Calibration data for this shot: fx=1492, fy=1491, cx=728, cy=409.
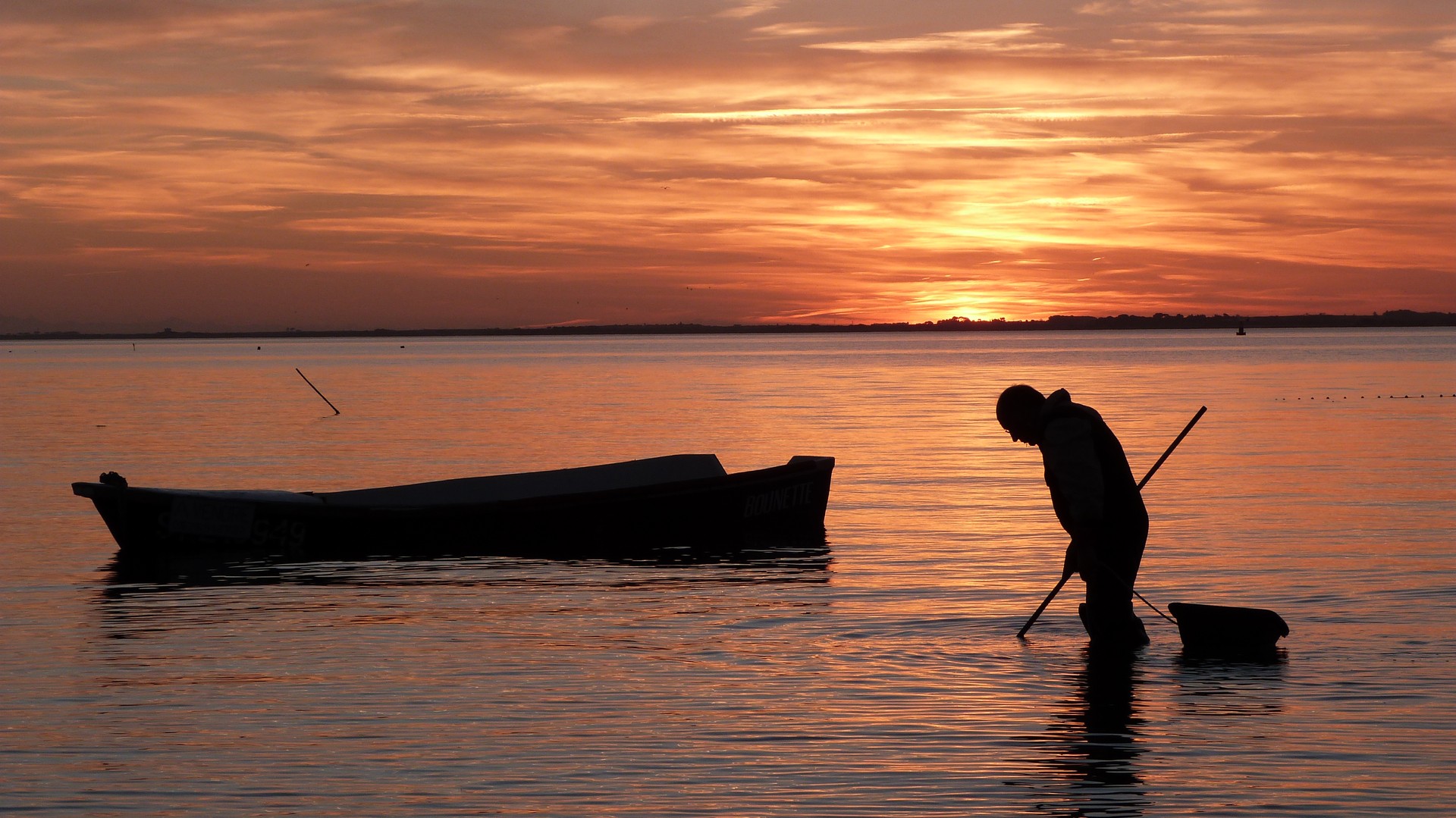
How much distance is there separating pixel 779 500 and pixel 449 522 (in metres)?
5.23

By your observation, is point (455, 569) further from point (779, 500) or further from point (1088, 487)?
point (1088, 487)

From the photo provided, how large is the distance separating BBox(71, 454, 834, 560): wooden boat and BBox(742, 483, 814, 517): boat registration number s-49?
0.09ft

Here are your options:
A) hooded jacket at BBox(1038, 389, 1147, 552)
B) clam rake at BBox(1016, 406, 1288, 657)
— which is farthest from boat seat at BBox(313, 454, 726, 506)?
hooded jacket at BBox(1038, 389, 1147, 552)

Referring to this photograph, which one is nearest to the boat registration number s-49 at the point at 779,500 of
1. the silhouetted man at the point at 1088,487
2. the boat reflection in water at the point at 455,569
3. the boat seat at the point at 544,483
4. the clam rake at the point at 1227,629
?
the boat seat at the point at 544,483

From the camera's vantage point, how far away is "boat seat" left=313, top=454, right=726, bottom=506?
2375 cm

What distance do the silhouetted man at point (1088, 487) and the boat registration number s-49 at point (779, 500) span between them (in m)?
11.0

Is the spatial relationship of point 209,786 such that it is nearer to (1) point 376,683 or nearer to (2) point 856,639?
(1) point 376,683

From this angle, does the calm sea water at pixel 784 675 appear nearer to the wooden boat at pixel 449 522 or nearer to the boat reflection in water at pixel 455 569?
the boat reflection in water at pixel 455 569

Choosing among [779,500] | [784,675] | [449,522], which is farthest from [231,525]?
[784,675]

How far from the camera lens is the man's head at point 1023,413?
38.5 feet

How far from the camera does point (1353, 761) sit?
9555 millimetres

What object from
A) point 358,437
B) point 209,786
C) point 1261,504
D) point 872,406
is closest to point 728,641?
point 209,786

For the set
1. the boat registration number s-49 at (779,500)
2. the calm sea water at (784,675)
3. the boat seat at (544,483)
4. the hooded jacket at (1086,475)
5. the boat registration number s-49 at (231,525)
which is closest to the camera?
the calm sea water at (784,675)

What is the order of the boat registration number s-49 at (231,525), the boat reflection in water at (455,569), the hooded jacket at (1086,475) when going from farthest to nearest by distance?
the boat registration number s-49 at (231,525) → the boat reflection in water at (455,569) → the hooded jacket at (1086,475)
